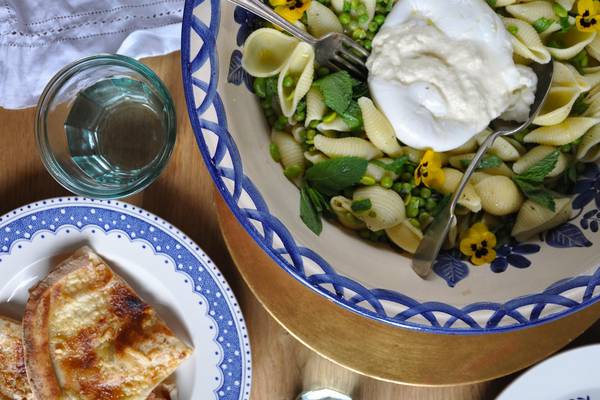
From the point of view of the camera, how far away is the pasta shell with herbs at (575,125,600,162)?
122 centimetres

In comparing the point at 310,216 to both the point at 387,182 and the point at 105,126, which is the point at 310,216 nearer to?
the point at 387,182

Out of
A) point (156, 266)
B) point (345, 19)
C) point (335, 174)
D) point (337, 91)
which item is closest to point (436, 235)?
point (335, 174)

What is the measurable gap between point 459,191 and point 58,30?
2.93ft

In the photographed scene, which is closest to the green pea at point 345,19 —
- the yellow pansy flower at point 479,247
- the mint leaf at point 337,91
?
the mint leaf at point 337,91

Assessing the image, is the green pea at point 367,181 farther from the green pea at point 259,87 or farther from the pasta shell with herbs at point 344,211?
the green pea at point 259,87

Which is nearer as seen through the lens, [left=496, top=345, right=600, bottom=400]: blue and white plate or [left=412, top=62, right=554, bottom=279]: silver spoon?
[left=412, top=62, right=554, bottom=279]: silver spoon

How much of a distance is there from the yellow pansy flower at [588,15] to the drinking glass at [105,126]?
30.1 inches

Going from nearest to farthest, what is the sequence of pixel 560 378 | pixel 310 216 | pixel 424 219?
1. pixel 310 216
2. pixel 424 219
3. pixel 560 378

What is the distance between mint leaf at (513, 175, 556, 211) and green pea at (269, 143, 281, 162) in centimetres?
43

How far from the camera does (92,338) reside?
136cm

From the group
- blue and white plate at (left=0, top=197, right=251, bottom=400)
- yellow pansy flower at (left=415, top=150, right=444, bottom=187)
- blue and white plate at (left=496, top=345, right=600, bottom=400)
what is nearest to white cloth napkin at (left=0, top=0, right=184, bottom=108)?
blue and white plate at (left=0, top=197, right=251, bottom=400)

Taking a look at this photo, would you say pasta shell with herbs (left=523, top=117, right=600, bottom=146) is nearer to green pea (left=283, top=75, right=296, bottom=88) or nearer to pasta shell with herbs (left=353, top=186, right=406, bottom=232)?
pasta shell with herbs (left=353, top=186, right=406, bottom=232)

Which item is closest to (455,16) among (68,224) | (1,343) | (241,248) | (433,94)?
(433,94)

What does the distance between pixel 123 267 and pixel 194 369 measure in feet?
0.82
